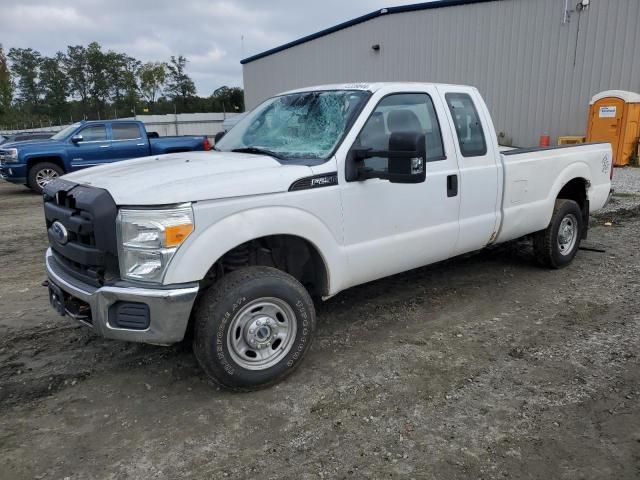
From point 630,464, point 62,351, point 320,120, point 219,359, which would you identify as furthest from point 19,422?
point 630,464

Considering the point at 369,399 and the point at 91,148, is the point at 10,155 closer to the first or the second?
the point at 91,148

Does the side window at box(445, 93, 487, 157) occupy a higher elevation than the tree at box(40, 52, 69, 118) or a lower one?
lower

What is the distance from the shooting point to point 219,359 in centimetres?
317

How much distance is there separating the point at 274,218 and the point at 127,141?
37.6 ft

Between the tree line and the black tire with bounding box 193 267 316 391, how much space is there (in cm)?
6197

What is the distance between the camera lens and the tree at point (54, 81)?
6725 centimetres

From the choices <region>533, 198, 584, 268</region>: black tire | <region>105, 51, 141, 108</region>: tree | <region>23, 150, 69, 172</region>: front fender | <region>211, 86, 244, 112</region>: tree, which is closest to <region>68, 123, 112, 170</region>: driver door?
<region>23, 150, 69, 172</region>: front fender

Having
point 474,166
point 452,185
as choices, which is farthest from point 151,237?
point 474,166

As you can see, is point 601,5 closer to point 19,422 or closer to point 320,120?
point 320,120

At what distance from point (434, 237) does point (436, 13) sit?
1653 cm

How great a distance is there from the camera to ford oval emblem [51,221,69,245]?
11.0 feet

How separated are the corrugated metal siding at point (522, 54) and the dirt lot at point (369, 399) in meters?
11.6

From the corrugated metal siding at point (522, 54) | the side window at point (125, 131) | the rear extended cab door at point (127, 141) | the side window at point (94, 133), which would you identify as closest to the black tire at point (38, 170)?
the side window at point (94, 133)

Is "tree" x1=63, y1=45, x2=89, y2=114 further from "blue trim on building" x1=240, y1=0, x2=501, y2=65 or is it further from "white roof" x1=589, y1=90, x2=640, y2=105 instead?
"white roof" x1=589, y1=90, x2=640, y2=105
